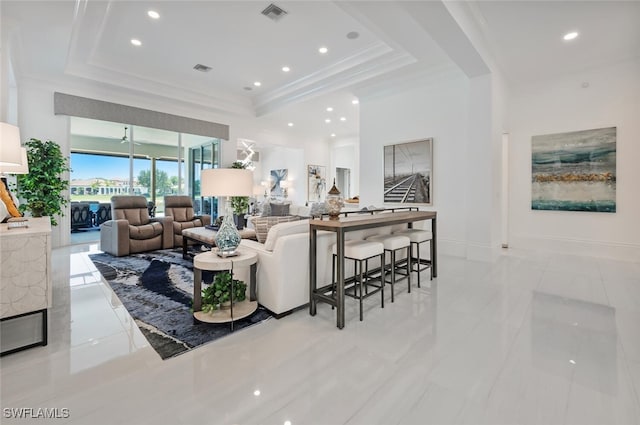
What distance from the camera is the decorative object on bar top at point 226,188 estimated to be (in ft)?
7.86

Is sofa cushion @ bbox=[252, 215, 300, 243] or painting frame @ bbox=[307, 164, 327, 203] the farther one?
painting frame @ bbox=[307, 164, 327, 203]

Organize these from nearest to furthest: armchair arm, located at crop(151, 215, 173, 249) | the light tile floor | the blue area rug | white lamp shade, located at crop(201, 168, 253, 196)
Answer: the light tile floor, the blue area rug, white lamp shade, located at crop(201, 168, 253, 196), armchair arm, located at crop(151, 215, 173, 249)

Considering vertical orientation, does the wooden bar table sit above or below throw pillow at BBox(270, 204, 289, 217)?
below

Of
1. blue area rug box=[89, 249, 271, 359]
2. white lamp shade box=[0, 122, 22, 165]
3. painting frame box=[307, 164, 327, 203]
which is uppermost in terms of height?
painting frame box=[307, 164, 327, 203]

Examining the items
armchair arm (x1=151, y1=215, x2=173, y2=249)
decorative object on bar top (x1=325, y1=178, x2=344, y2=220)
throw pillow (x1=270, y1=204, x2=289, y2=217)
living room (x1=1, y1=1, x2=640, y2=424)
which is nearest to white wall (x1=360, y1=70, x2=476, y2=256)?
living room (x1=1, y1=1, x2=640, y2=424)

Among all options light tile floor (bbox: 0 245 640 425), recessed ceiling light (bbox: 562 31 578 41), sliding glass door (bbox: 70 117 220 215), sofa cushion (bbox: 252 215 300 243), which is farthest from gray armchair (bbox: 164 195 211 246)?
recessed ceiling light (bbox: 562 31 578 41)

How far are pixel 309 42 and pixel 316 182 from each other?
6.44 metres

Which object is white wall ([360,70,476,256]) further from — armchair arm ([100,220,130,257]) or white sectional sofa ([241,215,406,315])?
armchair arm ([100,220,130,257])

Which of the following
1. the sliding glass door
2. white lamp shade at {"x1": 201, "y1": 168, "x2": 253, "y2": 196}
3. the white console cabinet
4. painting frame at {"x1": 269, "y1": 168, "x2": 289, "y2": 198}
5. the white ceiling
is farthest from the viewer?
painting frame at {"x1": 269, "y1": 168, "x2": 289, "y2": 198}

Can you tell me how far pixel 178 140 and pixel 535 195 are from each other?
27.5ft

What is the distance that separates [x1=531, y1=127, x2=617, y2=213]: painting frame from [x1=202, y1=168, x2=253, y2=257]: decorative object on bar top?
5.75m

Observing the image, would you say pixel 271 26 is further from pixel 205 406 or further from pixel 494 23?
pixel 205 406

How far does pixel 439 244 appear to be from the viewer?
5281mm

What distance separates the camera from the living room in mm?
1556
